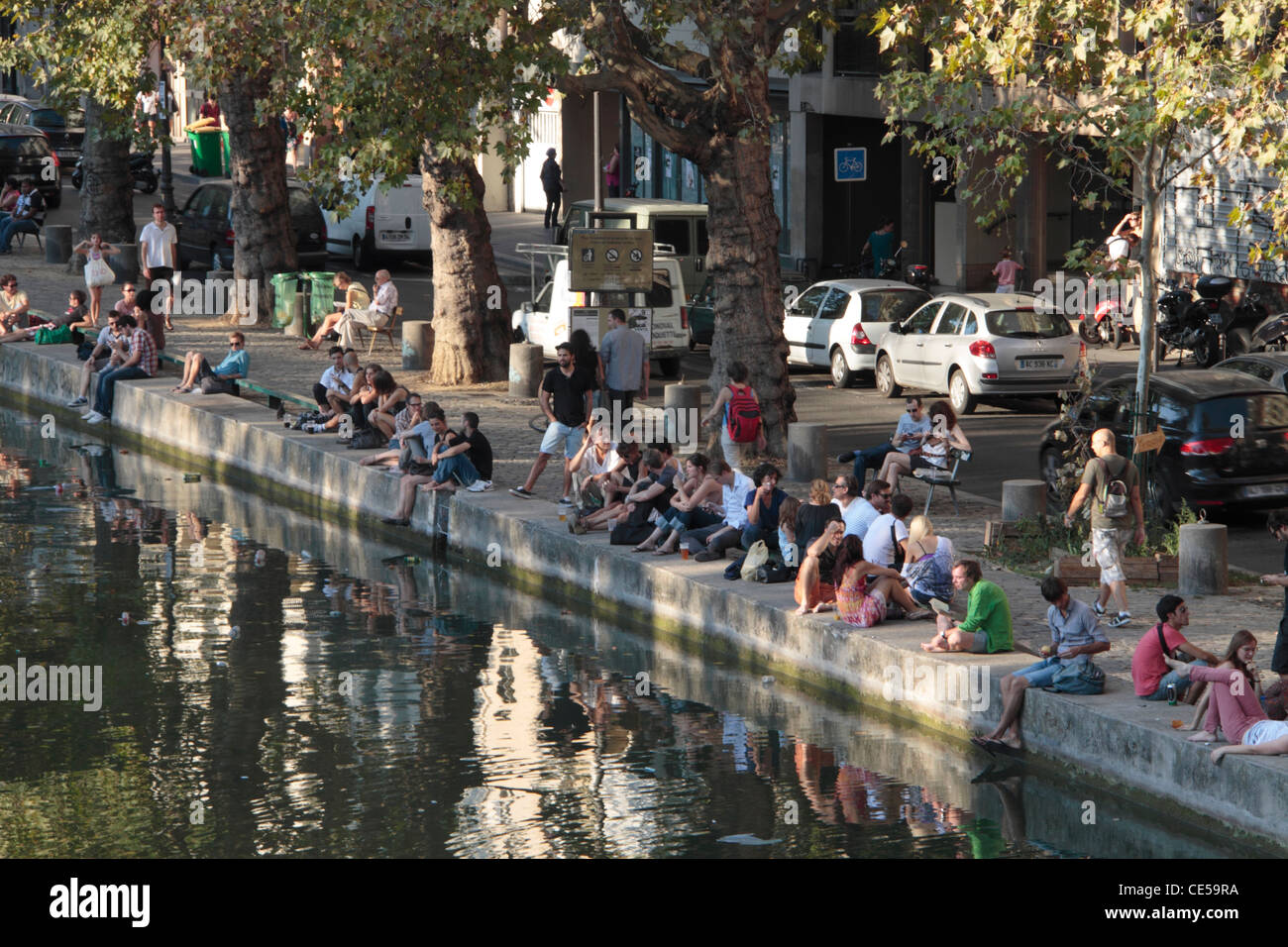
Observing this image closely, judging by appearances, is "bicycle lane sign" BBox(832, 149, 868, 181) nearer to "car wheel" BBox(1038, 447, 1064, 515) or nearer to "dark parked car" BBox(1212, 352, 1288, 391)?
"dark parked car" BBox(1212, 352, 1288, 391)

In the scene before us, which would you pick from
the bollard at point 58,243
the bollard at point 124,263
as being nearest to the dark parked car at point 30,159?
the bollard at point 58,243

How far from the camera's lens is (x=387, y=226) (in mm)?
37125

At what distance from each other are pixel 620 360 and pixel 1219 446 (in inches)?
268

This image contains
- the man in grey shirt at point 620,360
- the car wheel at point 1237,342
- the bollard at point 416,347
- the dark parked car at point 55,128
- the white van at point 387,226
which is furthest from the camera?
the dark parked car at point 55,128

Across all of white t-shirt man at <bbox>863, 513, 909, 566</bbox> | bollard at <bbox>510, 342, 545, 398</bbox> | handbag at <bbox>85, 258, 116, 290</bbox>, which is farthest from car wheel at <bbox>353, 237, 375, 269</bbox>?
white t-shirt man at <bbox>863, 513, 909, 566</bbox>

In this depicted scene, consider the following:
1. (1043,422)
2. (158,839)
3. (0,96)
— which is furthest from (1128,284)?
(0,96)

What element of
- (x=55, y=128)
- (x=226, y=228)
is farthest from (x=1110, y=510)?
(x=55, y=128)

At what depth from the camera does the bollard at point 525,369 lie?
25.1m

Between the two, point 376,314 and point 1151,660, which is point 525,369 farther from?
point 1151,660

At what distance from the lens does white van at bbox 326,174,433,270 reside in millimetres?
36938

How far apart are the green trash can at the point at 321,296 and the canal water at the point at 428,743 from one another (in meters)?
10.7

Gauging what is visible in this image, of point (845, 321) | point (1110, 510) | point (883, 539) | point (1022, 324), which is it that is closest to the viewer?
point (1110, 510)

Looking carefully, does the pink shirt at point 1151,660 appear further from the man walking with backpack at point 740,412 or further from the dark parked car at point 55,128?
the dark parked car at point 55,128
